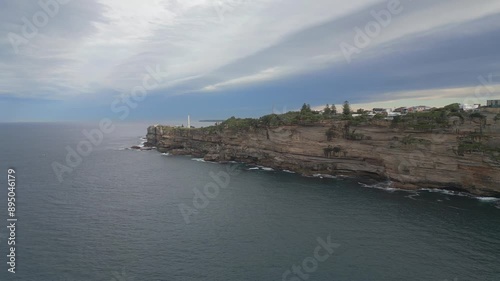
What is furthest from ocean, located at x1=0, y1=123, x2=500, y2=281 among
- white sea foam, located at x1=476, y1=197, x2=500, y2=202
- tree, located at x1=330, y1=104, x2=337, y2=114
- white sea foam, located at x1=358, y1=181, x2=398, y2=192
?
tree, located at x1=330, y1=104, x2=337, y2=114

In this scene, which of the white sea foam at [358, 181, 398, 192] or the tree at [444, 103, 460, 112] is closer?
the tree at [444, 103, 460, 112]

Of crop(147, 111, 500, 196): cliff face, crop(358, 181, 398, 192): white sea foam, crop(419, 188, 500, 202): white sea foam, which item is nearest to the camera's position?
crop(419, 188, 500, 202): white sea foam

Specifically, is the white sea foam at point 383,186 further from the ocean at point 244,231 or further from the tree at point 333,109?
the tree at point 333,109

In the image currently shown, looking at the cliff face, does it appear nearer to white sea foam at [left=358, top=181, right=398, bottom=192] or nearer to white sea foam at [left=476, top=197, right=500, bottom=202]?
white sea foam at [left=476, top=197, right=500, bottom=202]

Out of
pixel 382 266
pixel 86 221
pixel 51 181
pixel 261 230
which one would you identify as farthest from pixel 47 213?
pixel 382 266

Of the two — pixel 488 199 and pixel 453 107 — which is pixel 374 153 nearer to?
pixel 453 107

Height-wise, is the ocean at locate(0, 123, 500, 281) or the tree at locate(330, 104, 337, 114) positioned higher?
the tree at locate(330, 104, 337, 114)

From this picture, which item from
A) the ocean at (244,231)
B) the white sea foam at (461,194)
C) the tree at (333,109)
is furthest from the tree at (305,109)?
the white sea foam at (461,194)

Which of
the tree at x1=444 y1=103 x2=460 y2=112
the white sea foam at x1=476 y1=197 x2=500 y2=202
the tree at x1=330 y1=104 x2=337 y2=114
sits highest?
the tree at x1=330 y1=104 x2=337 y2=114

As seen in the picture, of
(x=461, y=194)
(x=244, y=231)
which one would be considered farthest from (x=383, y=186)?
(x=244, y=231)
